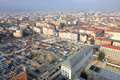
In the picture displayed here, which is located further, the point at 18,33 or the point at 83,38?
the point at 18,33

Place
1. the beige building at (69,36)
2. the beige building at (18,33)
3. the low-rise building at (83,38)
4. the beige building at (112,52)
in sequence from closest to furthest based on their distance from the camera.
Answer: the beige building at (112,52) < the low-rise building at (83,38) < the beige building at (69,36) < the beige building at (18,33)

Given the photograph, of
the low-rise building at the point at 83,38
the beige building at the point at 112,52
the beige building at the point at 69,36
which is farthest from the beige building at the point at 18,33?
the beige building at the point at 112,52

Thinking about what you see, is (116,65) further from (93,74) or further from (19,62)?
(19,62)

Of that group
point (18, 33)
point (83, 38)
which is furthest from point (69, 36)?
point (18, 33)

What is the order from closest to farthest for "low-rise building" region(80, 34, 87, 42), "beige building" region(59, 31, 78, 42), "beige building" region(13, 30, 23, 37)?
"low-rise building" region(80, 34, 87, 42) → "beige building" region(59, 31, 78, 42) → "beige building" region(13, 30, 23, 37)

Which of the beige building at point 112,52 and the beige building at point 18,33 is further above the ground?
the beige building at point 18,33

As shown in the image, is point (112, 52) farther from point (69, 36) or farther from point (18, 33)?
point (18, 33)

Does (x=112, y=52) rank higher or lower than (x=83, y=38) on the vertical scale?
lower

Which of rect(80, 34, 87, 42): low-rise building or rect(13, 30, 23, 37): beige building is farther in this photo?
rect(13, 30, 23, 37): beige building

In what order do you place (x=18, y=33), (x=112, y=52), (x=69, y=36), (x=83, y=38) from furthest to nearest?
(x=18, y=33)
(x=69, y=36)
(x=83, y=38)
(x=112, y=52)

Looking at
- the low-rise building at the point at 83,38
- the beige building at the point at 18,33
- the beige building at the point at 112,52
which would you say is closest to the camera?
the beige building at the point at 112,52

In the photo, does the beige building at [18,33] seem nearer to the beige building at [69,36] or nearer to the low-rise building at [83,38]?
the beige building at [69,36]

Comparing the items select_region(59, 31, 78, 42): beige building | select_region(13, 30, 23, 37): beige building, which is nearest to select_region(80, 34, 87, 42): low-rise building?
select_region(59, 31, 78, 42): beige building

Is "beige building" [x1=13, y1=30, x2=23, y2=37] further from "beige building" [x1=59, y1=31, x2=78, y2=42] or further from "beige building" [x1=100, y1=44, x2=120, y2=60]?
"beige building" [x1=100, y1=44, x2=120, y2=60]
